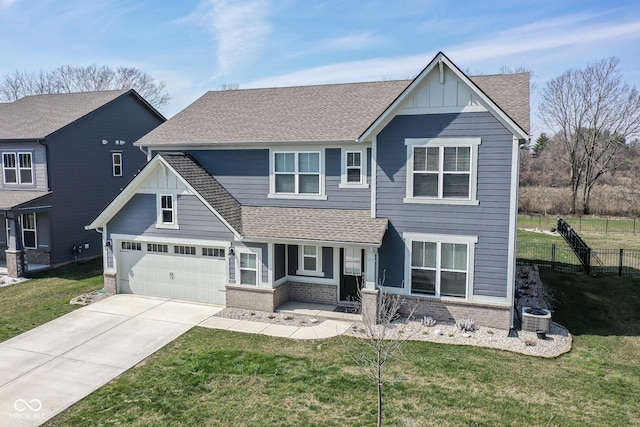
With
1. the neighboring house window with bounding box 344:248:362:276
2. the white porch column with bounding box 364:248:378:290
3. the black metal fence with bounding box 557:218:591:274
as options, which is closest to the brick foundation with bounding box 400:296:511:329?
the white porch column with bounding box 364:248:378:290

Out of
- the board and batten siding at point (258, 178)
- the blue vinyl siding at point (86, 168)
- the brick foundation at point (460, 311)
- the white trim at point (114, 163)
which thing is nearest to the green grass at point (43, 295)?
the blue vinyl siding at point (86, 168)

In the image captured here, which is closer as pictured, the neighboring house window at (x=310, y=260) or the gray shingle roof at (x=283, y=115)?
the neighboring house window at (x=310, y=260)

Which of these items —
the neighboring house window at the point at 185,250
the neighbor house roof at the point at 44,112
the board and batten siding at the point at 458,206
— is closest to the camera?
the board and batten siding at the point at 458,206

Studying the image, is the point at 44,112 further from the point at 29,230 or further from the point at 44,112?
the point at 29,230

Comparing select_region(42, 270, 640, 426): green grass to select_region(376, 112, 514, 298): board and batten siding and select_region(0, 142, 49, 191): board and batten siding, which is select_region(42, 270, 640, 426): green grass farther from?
select_region(0, 142, 49, 191): board and batten siding

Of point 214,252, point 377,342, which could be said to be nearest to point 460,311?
point 377,342

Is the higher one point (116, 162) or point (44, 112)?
point (44, 112)

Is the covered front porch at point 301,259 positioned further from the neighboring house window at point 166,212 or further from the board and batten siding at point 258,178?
the neighboring house window at point 166,212
